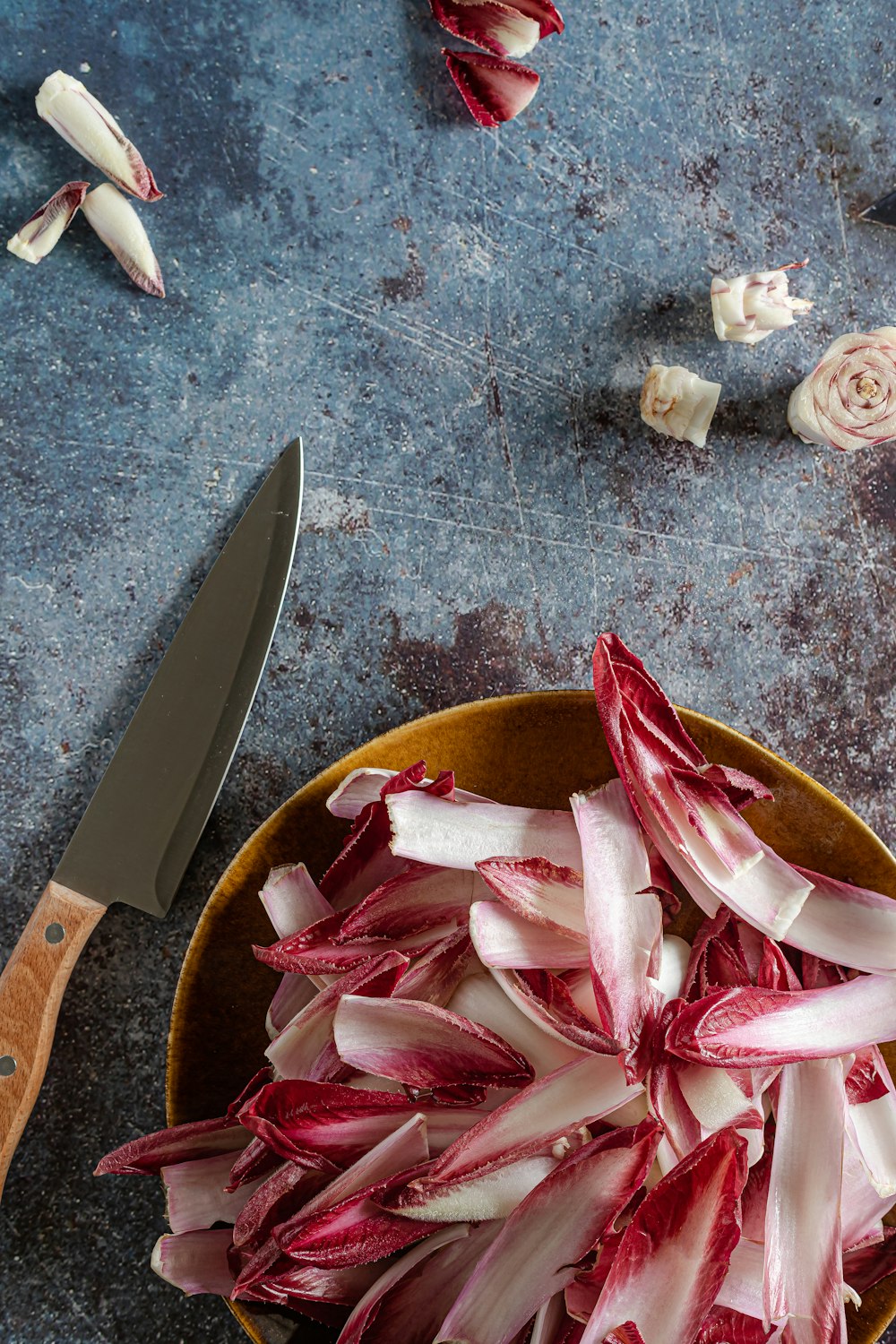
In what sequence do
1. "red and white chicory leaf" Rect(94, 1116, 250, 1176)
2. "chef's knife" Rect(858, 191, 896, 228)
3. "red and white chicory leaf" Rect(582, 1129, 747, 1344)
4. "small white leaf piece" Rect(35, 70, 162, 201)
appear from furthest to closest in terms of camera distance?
"chef's knife" Rect(858, 191, 896, 228) → "small white leaf piece" Rect(35, 70, 162, 201) → "red and white chicory leaf" Rect(94, 1116, 250, 1176) → "red and white chicory leaf" Rect(582, 1129, 747, 1344)

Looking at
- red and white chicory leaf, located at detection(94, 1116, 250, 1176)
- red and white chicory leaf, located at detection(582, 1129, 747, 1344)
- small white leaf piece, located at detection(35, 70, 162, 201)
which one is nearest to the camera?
red and white chicory leaf, located at detection(582, 1129, 747, 1344)

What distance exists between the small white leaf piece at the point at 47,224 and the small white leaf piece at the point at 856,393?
68 cm

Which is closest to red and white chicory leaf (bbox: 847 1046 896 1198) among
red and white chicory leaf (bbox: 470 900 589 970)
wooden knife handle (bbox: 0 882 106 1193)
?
red and white chicory leaf (bbox: 470 900 589 970)

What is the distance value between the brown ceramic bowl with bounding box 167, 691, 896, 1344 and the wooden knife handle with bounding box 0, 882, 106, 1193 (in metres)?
0.11

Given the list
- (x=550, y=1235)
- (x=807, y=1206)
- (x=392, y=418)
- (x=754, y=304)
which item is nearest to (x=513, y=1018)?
(x=550, y=1235)

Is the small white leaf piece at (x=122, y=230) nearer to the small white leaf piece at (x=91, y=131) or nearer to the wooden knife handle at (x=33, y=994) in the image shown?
the small white leaf piece at (x=91, y=131)

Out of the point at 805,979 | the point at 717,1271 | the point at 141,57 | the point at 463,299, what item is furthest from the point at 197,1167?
the point at 141,57

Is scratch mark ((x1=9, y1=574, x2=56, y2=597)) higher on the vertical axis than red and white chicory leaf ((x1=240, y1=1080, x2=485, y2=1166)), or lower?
higher

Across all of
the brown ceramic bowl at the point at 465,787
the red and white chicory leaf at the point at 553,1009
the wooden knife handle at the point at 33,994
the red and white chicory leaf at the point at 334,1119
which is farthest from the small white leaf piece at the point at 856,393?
the wooden knife handle at the point at 33,994

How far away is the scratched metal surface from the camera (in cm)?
91

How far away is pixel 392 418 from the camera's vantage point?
96 cm

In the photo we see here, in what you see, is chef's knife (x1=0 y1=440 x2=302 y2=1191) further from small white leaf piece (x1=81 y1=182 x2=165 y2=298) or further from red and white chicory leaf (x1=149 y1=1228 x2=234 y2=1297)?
small white leaf piece (x1=81 y1=182 x2=165 y2=298)

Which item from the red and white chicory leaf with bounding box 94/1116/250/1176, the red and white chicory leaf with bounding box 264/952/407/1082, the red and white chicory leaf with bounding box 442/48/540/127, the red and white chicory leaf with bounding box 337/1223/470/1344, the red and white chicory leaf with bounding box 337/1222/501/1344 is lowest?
the red and white chicory leaf with bounding box 337/1222/501/1344

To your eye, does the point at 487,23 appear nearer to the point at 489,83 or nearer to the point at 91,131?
the point at 489,83
